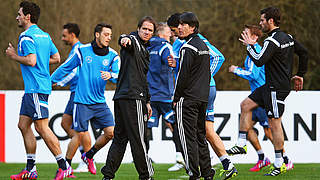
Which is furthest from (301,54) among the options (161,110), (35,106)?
(35,106)

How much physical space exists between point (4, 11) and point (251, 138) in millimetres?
13154

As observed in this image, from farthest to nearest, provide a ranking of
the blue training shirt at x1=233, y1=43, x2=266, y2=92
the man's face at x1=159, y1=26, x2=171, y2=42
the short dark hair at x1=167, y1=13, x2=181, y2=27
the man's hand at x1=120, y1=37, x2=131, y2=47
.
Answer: the man's face at x1=159, y1=26, x2=171, y2=42
the blue training shirt at x1=233, y1=43, x2=266, y2=92
the short dark hair at x1=167, y1=13, x2=181, y2=27
the man's hand at x1=120, y1=37, x2=131, y2=47

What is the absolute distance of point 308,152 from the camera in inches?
475

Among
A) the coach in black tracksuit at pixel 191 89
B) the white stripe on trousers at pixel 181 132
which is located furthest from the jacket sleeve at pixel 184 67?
the white stripe on trousers at pixel 181 132

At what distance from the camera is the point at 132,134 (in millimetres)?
7406

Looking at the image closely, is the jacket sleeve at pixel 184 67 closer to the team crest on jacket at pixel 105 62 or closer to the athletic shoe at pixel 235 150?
the athletic shoe at pixel 235 150

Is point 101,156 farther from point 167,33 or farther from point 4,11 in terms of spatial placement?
point 4,11

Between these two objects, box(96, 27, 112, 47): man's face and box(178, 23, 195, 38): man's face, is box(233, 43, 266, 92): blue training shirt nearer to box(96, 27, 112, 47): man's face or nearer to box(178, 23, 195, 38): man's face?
box(96, 27, 112, 47): man's face

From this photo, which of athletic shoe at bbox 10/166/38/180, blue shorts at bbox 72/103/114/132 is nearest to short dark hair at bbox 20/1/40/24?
blue shorts at bbox 72/103/114/132

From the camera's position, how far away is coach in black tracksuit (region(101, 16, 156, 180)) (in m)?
7.41

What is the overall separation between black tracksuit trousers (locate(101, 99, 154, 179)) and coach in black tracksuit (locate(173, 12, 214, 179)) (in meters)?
0.46

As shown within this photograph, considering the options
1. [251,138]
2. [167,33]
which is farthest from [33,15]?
[251,138]

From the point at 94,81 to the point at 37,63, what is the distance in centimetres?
125

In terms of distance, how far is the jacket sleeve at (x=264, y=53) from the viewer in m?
8.88
